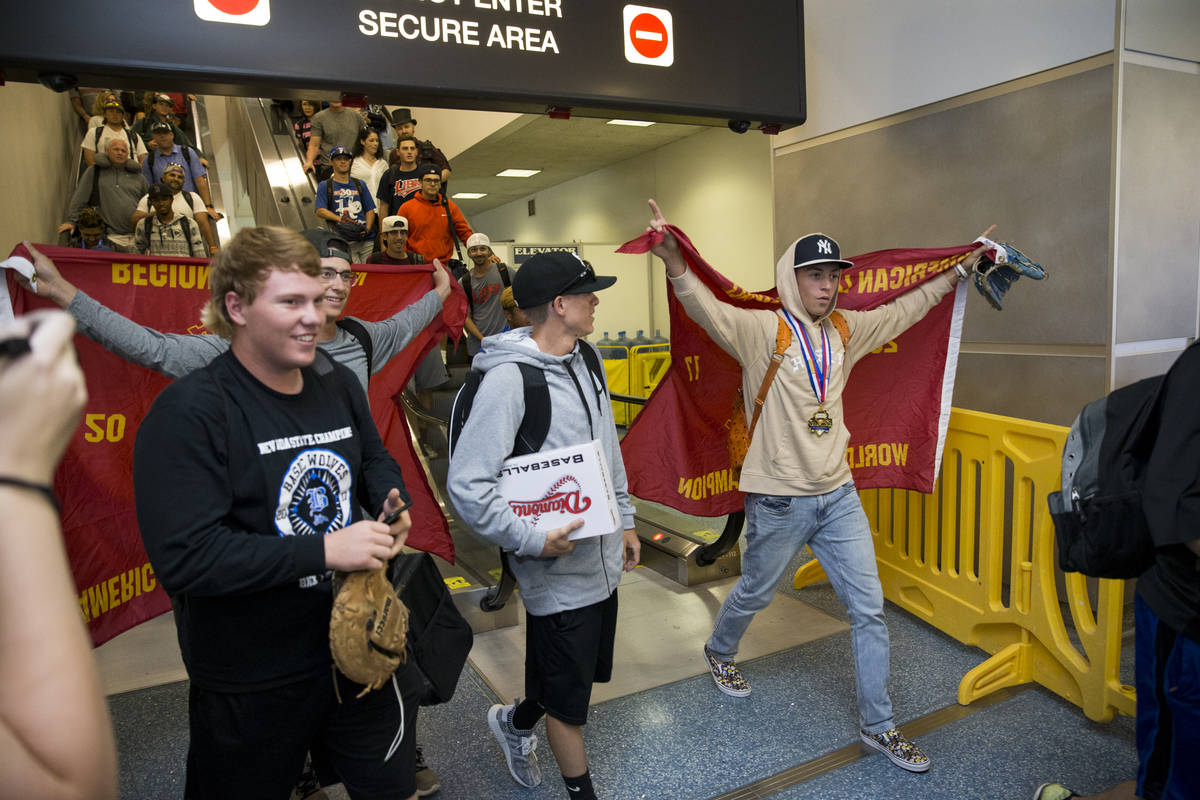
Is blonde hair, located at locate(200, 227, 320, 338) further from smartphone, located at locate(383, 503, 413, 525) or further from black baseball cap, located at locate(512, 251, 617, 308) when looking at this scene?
black baseball cap, located at locate(512, 251, 617, 308)

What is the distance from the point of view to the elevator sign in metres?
3.54

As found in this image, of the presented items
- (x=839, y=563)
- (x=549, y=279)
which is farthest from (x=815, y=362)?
(x=549, y=279)

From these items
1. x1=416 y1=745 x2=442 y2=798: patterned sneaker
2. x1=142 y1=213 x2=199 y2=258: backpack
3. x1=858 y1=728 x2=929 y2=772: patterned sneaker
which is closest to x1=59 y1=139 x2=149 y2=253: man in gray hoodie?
x1=142 y1=213 x2=199 y2=258: backpack

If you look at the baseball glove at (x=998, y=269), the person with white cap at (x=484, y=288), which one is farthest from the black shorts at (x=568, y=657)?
the person with white cap at (x=484, y=288)

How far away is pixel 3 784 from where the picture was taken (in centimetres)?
73

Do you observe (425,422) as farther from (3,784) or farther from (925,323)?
(3,784)

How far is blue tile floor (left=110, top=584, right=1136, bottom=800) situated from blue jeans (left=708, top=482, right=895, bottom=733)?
0.25 metres

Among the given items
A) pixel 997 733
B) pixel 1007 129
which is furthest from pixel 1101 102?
pixel 997 733

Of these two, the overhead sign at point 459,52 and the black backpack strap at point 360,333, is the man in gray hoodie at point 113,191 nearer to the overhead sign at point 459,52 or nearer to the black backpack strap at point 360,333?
the overhead sign at point 459,52

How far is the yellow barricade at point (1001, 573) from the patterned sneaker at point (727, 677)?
0.93 m

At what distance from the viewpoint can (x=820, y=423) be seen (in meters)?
3.17

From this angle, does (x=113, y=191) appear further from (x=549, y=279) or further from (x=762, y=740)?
(x=762, y=740)

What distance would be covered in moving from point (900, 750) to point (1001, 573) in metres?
1.24

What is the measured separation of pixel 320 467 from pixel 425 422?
4996mm
